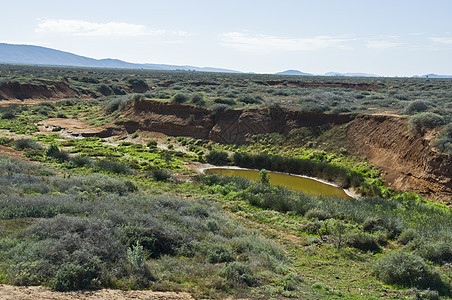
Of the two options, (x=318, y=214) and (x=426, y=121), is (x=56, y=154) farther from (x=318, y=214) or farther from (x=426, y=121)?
(x=426, y=121)

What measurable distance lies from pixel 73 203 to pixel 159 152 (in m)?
19.7

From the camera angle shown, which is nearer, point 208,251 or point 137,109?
point 208,251

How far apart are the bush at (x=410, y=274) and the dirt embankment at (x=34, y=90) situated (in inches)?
2439

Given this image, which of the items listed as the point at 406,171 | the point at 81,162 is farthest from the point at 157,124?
the point at 406,171

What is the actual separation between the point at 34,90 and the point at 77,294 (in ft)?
211

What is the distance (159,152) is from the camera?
31688 millimetres

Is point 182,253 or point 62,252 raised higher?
point 62,252

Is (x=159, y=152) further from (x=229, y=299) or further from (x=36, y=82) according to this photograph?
(x=36, y=82)

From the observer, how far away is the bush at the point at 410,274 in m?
9.95

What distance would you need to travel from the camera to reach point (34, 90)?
206 ft

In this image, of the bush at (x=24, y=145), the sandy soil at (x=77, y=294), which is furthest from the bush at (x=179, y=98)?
the sandy soil at (x=77, y=294)

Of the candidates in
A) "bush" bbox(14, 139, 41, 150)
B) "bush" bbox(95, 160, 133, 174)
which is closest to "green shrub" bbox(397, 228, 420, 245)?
"bush" bbox(95, 160, 133, 174)

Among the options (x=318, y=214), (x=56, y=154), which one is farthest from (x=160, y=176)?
(x=318, y=214)

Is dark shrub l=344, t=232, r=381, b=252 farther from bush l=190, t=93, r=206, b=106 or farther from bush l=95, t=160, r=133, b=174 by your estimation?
bush l=190, t=93, r=206, b=106
